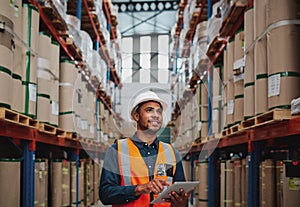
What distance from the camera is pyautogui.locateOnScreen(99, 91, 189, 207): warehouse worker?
3195mm

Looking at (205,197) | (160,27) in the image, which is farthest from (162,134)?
(160,27)

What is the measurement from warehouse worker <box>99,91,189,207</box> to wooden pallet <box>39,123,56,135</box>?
2.74m

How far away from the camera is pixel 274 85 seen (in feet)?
13.6

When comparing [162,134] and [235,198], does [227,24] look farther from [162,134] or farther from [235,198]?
[162,134]

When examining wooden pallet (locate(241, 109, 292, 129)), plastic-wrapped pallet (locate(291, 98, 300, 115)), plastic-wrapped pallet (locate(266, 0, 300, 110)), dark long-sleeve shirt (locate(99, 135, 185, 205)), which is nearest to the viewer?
dark long-sleeve shirt (locate(99, 135, 185, 205))

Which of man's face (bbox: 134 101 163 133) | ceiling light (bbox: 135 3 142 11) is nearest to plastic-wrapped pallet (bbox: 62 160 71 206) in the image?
man's face (bbox: 134 101 163 133)

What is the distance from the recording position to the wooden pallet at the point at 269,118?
12.8ft

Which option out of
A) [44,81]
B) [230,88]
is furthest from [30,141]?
[230,88]

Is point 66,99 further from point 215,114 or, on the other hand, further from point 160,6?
point 160,6

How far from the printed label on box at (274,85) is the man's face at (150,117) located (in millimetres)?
1260

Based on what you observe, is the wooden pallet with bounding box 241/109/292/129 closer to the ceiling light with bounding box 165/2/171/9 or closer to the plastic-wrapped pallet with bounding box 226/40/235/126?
the plastic-wrapped pallet with bounding box 226/40/235/126

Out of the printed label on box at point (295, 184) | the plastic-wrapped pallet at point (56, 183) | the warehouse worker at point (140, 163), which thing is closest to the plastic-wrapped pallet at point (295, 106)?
the printed label on box at point (295, 184)

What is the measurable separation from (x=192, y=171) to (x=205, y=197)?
9.59ft

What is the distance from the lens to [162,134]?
13.2 ft
